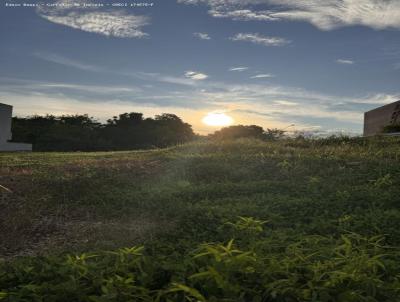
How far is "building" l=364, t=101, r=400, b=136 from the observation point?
37.2 metres

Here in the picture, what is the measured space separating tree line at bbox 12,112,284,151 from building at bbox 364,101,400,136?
15.9m

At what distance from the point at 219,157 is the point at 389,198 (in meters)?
5.90

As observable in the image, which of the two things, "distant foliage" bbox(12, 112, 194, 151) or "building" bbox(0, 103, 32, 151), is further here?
"distant foliage" bbox(12, 112, 194, 151)

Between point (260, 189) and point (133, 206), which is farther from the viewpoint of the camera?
point (260, 189)

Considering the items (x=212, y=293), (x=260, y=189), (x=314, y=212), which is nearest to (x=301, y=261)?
(x=212, y=293)

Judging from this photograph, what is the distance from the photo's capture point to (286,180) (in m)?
10.3

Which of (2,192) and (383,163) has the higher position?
(383,163)

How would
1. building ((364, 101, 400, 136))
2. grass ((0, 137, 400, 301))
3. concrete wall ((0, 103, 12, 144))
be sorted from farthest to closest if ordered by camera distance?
concrete wall ((0, 103, 12, 144))
building ((364, 101, 400, 136))
grass ((0, 137, 400, 301))

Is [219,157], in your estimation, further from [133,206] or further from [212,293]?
[212,293]

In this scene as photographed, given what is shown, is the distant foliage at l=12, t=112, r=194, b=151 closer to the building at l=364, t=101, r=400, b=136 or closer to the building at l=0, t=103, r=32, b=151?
the building at l=0, t=103, r=32, b=151

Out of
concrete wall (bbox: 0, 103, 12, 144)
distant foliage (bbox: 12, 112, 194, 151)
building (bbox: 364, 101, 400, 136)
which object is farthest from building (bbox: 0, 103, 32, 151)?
building (bbox: 364, 101, 400, 136)

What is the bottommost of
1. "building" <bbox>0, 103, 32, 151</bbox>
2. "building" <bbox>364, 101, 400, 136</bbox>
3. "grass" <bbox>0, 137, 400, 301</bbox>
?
"grass" <bbox>0, 137, 400, 301</bbox>

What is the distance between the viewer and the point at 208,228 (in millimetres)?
6684

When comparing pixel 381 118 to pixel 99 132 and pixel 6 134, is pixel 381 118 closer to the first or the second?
pixel 99 132
